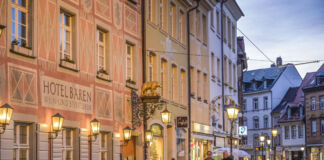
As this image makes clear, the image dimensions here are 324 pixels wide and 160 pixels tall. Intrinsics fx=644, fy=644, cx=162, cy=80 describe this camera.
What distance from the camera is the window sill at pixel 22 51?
595 inches

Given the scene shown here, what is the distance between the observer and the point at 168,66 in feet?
95.5

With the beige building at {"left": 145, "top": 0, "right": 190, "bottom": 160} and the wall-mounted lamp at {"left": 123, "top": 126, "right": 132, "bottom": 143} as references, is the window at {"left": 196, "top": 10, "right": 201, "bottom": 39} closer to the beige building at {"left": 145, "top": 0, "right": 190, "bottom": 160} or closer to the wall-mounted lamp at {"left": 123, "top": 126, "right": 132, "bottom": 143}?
the beige building at {"left": 145, "top": 0, "right": 190, "bottom": 160}

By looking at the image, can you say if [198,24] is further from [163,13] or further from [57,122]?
[57,122]

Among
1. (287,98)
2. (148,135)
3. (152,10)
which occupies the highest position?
(152,10)

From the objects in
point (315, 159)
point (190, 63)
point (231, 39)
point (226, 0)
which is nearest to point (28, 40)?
point (190, 63)

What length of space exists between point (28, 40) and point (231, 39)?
32.3 metres

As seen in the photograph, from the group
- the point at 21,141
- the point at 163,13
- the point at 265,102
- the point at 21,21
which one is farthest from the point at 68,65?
the point at 265,102

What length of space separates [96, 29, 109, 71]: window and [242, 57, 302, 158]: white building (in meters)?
70.3

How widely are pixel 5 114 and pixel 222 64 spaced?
29758mm

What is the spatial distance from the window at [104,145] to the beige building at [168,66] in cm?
444

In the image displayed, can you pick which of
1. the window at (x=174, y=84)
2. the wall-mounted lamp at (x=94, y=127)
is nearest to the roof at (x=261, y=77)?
the window at (x=174, y=84)

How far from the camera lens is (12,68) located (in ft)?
49.4

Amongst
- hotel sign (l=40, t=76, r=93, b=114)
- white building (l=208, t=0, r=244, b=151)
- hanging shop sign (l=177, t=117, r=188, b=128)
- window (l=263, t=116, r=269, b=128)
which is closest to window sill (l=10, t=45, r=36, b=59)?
hotel sign (l=40, t=76, r=93, b=114)

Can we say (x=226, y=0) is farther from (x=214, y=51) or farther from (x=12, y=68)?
(x=12, y=68)
